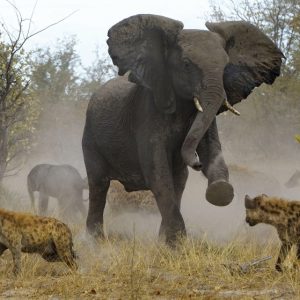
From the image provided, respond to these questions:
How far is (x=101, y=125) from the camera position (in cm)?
1056

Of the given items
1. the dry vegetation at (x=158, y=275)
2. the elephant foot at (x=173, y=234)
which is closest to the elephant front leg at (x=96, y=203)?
the dry vegetation at (x=158, y=275)

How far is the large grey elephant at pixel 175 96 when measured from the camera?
8609 millimetres

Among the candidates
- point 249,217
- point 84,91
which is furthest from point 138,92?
point 84,91

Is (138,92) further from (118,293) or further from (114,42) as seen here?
(118,293)

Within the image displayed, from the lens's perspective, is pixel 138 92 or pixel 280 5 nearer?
pixel 138 92

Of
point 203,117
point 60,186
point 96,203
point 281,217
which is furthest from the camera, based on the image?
point 60,186

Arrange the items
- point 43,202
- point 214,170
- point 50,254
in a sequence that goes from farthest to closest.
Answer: point 43,202, point 214,170, point 50,254

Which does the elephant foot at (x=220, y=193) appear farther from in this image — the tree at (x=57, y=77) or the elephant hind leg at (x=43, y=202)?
the tree at (x=57, y=77)

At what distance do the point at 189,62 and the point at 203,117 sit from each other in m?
0.71

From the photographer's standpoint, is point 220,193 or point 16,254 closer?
point 16,254

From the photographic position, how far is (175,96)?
9078 millimetres

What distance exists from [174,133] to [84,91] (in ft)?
99.9

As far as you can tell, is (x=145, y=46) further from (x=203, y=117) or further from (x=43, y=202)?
(x=43, y=202)

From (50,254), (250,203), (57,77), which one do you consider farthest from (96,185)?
(57,77)
